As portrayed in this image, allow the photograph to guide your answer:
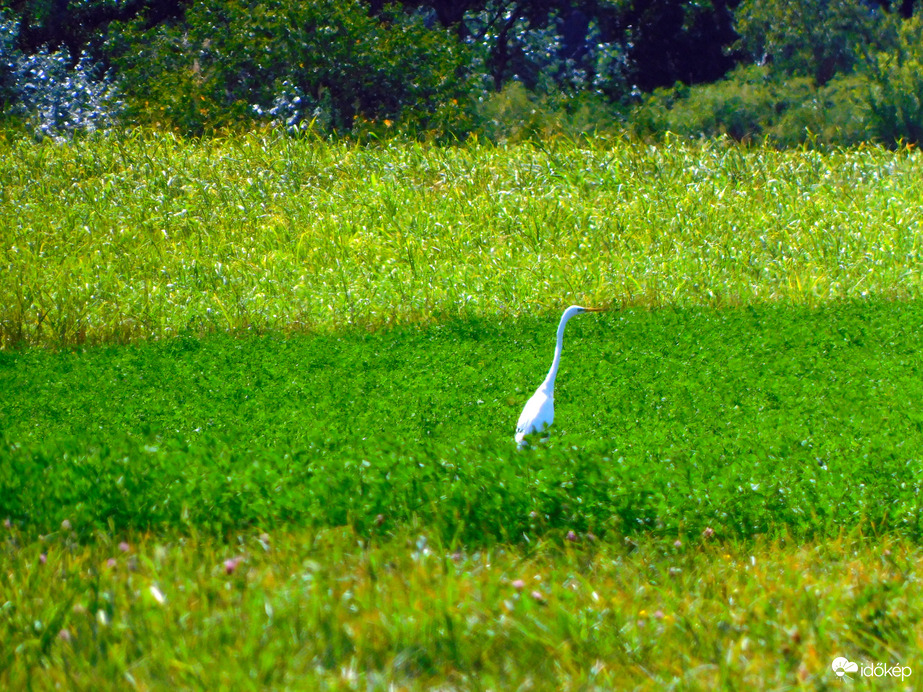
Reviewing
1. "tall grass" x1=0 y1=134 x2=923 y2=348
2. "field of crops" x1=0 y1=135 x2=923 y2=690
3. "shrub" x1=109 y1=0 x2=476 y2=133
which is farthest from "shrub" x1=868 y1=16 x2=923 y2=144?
"shrub" x1=109 y1=0 x2=476 y2=133

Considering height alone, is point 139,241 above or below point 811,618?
above

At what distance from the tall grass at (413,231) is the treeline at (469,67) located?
2.08 metres

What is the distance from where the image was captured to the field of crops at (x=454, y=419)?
3.88 metres

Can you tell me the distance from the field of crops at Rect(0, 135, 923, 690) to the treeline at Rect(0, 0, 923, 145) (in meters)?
3.54

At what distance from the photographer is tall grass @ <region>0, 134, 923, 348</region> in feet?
38.0

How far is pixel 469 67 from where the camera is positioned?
2467 centimetres

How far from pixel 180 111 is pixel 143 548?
56.2 feet

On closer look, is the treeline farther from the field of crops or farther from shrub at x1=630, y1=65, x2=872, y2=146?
the field of crops

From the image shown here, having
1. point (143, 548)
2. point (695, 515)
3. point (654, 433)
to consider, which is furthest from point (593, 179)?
point (143, 548)

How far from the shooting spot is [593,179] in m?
16.0

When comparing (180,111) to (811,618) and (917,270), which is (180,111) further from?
(811,618)

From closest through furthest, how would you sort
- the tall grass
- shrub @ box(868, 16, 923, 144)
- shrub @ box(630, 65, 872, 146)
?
1. the tall grass
2. shrub @ box(868, 16, 923, 144)
3. shrub @ box(630, 65, 872, 146)

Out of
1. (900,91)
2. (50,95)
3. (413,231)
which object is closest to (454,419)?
(413,231)

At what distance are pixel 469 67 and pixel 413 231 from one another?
11.7 m
